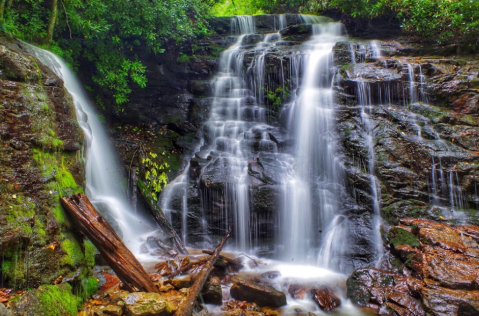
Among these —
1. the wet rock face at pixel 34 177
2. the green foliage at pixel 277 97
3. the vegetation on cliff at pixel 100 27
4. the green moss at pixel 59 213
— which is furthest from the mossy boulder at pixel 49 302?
the green foliage at pixel 277 97

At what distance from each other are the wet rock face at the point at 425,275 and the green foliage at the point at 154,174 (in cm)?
571

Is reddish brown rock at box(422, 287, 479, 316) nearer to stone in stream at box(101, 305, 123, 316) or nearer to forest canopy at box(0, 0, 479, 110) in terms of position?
stone in stream at box(101, 305, 123, 316)

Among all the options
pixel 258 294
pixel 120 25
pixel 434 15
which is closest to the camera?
pixel 258 294

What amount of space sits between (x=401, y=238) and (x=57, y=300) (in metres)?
6.13

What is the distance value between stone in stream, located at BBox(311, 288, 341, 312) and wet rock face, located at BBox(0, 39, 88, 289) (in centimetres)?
396

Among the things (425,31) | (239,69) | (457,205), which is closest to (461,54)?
(425,31)

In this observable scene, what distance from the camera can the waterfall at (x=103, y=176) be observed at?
277 inches

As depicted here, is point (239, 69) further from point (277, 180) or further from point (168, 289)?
point (168, 289)

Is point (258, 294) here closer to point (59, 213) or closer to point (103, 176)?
point (59, 213)

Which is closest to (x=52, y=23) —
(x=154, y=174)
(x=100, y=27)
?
(x=100, y=27)

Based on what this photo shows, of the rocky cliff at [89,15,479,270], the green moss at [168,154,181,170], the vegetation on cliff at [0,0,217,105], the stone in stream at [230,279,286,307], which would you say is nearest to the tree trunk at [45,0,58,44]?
the vegetation on cliff at [0,0,217,105]

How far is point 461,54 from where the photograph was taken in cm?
979

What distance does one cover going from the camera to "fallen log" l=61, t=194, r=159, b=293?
4184 mm

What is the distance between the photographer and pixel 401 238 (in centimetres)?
587
